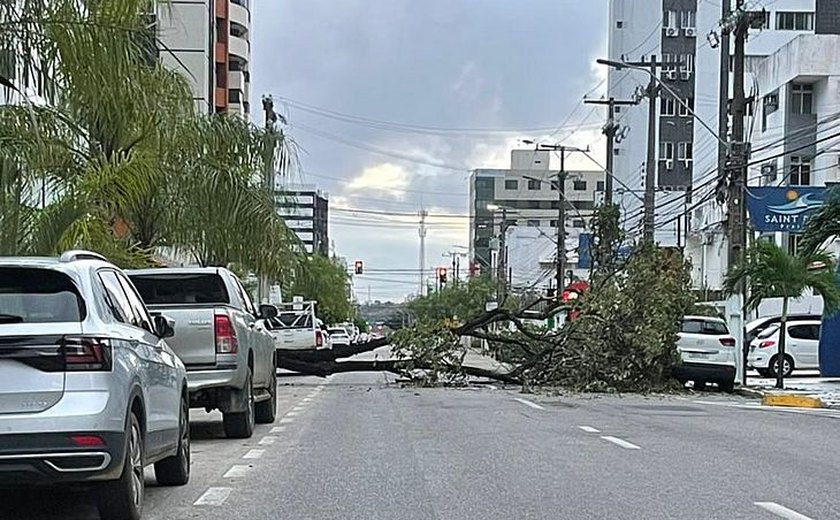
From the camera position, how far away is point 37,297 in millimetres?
8297

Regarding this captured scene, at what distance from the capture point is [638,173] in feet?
260

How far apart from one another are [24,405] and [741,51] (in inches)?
1010

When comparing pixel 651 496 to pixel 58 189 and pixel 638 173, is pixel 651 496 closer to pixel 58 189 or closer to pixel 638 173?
pixel 58 189

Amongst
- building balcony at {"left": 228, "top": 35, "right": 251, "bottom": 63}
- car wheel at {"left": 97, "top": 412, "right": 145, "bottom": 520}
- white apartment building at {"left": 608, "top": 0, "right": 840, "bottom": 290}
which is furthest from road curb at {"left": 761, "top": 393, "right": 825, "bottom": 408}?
building balcony at {"left": 228, "top": 35, "right": 251, "bottom": 63}

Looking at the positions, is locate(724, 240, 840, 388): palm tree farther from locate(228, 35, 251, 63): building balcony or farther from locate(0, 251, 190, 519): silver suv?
locate(228, 35, 251, 63): building balcony

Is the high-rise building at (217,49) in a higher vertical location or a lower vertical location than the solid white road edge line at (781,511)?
higher

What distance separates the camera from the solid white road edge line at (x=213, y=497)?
9.91 m

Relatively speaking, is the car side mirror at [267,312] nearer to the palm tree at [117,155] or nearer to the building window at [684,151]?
the palm tree at [117,155]

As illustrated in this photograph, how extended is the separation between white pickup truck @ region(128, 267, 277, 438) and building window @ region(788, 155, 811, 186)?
4046 centimetres

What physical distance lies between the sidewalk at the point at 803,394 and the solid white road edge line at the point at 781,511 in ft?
51.2

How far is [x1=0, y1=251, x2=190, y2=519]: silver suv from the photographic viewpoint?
7746mm

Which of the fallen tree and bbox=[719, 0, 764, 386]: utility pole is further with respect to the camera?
bbox=[719, 0, 764, 386]: utility pole

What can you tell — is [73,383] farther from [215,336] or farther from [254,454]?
[215,336]

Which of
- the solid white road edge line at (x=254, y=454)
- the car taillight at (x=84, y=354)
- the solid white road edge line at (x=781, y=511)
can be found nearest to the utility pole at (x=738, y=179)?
the solid white road edge line at (x=254, y=454)
